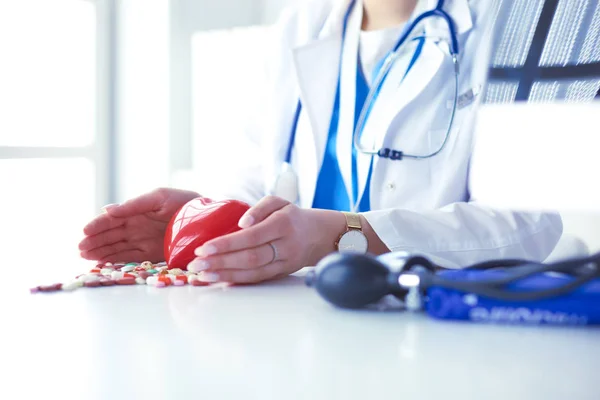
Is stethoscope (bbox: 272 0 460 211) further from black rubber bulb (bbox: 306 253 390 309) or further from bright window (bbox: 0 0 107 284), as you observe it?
bright window (bbox: 0 0 107 284)

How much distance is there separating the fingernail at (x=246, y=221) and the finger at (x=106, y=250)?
28 cm

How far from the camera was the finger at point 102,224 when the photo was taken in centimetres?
89

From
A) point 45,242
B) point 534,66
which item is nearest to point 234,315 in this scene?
point 534,66

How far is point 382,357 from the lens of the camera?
44 cm

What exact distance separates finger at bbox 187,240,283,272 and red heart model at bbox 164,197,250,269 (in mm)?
76

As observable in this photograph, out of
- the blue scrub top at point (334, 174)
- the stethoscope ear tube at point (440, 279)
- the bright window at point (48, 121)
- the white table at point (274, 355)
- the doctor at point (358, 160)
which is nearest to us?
the white table at point (274, 355)

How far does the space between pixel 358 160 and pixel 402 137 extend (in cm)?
11

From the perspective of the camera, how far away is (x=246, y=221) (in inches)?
28.4

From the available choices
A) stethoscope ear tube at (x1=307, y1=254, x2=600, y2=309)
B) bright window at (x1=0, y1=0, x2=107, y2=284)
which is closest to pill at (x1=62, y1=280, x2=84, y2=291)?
stethoscope ear tube at (x1=307, y1=254, x2=600, y2=309)

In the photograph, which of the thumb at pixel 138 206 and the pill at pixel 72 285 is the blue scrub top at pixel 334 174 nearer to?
the thumb at pixel 138 206

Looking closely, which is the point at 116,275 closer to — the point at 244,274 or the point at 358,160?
the point at 244,274

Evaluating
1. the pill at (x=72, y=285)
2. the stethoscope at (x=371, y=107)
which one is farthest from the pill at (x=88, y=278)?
the stethoscope at (x=371, y=107)

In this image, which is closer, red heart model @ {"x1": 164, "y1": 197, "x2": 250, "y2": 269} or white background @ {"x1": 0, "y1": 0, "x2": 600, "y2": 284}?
red heart model @ {"x1": 164, "y1": 197, "x2": 250, "y2": 269}

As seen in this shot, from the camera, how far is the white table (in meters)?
0.37
